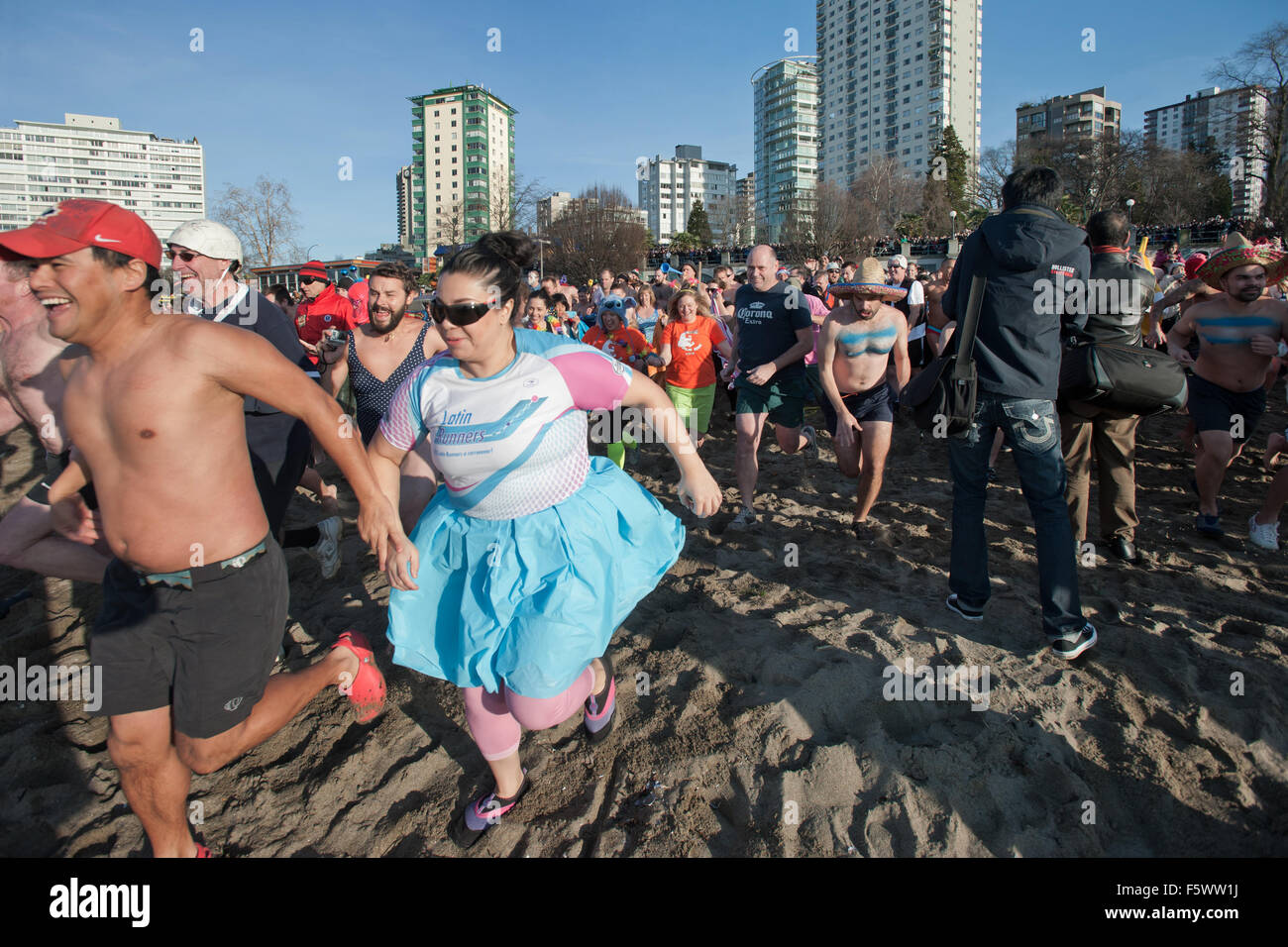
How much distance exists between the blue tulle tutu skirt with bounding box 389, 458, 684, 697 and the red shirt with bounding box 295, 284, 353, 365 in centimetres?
596

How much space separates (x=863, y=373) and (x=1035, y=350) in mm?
1722

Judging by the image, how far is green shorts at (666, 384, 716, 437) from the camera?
6098mm

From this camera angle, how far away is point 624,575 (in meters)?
2.44

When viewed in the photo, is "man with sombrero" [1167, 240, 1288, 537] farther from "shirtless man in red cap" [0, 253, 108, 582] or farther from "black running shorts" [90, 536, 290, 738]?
"shirtless man in red cap" [0, 253, 108, 582]

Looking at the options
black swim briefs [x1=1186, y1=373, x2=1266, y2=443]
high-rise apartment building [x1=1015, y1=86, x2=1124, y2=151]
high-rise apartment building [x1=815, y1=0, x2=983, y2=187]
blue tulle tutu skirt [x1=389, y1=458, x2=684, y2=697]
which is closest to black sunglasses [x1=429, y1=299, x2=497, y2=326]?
blue tulle tutu skirt [x1=389, y1=458, x2=684, y2=697]

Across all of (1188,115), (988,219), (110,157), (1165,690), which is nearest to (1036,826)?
(1165,690)

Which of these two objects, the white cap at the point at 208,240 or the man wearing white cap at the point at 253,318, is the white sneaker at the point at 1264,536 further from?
the white cap at the point at 208,240

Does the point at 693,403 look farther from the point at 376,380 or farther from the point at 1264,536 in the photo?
the point at 1264,536

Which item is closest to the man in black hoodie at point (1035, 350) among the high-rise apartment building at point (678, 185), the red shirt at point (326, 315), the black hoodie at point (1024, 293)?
the black hoodie at point (1024, 293)

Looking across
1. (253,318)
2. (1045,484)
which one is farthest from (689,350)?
(253,318)

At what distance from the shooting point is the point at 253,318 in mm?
3406

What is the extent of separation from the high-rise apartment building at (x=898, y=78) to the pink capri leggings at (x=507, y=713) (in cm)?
10212

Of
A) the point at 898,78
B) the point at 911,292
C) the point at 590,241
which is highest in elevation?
the point at 898,78

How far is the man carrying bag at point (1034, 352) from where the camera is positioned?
3.19 meters
